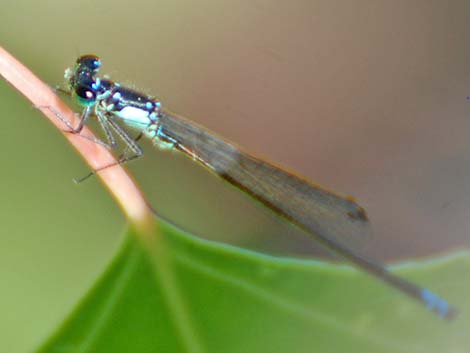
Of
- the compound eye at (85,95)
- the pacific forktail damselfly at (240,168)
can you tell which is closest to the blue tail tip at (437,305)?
the pacific forktail damselfly at (240,168)

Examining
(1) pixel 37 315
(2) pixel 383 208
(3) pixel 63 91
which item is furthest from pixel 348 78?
(1) pixel 37 315

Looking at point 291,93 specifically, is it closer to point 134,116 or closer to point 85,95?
point 134,116

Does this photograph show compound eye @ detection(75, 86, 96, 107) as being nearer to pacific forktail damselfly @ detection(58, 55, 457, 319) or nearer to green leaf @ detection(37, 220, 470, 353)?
pacific forktail damselfly @ detection(58, 55, 457, 319)

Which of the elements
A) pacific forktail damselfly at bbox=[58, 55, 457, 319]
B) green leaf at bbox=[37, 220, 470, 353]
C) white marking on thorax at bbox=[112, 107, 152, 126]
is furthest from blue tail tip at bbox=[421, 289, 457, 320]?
white marking on thorax at bbox=[112, 107, 152, 126]

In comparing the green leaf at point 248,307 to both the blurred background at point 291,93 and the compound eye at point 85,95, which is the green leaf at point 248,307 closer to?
the compound eye at point 85,95

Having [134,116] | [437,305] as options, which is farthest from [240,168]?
[437,305]

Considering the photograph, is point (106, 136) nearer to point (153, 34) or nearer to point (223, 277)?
point (223, 277)
